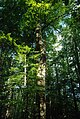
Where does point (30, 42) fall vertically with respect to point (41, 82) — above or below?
above

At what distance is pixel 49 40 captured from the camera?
54.2 feet

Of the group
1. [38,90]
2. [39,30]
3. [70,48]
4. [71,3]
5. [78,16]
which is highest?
[70,48]

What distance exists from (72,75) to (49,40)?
13.6 metres

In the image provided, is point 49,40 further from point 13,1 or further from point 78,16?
point 78,16

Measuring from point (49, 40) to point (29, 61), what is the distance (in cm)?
674

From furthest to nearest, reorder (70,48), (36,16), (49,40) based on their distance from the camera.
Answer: (70,48), (49,40), (36,16)

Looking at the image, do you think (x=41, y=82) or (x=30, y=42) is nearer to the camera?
(x=41, y=82)

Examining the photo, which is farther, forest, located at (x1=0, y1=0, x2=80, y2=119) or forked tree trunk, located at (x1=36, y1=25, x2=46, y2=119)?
forest, located at (x1=0, y1=0, x2=80, y2=119)

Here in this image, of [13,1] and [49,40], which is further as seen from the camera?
[49,40]

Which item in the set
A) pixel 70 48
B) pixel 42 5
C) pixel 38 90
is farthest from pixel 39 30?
pixel 70 48

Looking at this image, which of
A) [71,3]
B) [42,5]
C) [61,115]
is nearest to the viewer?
[42,5]

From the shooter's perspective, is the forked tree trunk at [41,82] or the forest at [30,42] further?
the forest at [30,42]

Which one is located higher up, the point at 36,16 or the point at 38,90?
the point at 36,16

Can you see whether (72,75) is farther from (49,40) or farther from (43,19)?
(43,19)
